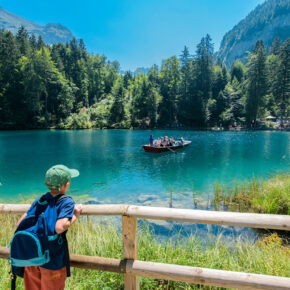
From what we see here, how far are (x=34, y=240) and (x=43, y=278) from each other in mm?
516

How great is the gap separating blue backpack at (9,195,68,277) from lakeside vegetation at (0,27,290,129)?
60.7 metres

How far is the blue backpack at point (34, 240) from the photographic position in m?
1.89

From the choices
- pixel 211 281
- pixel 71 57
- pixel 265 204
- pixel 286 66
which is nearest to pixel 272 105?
pixel 286 66

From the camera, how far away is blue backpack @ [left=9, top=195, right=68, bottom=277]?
189cm

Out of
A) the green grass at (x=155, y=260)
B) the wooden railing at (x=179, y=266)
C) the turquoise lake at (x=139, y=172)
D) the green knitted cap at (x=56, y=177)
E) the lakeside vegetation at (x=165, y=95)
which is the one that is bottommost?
the turquoise lake at (x=139, y=172)

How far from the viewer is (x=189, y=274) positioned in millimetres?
2084

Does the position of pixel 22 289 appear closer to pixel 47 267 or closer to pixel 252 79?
pixel 47 267

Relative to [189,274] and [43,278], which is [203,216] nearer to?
[189,274]

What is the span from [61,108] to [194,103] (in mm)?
39895

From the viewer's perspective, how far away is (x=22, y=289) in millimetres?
2818

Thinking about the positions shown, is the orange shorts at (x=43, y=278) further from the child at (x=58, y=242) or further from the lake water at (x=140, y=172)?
the lake water at (x=140, y=172)

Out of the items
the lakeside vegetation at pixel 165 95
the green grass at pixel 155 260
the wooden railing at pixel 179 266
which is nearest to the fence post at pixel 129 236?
the wooden railing at pixel 179 266

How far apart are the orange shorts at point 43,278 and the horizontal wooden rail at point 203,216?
61 centimetres

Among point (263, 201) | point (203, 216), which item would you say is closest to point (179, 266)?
point (203, 216)
